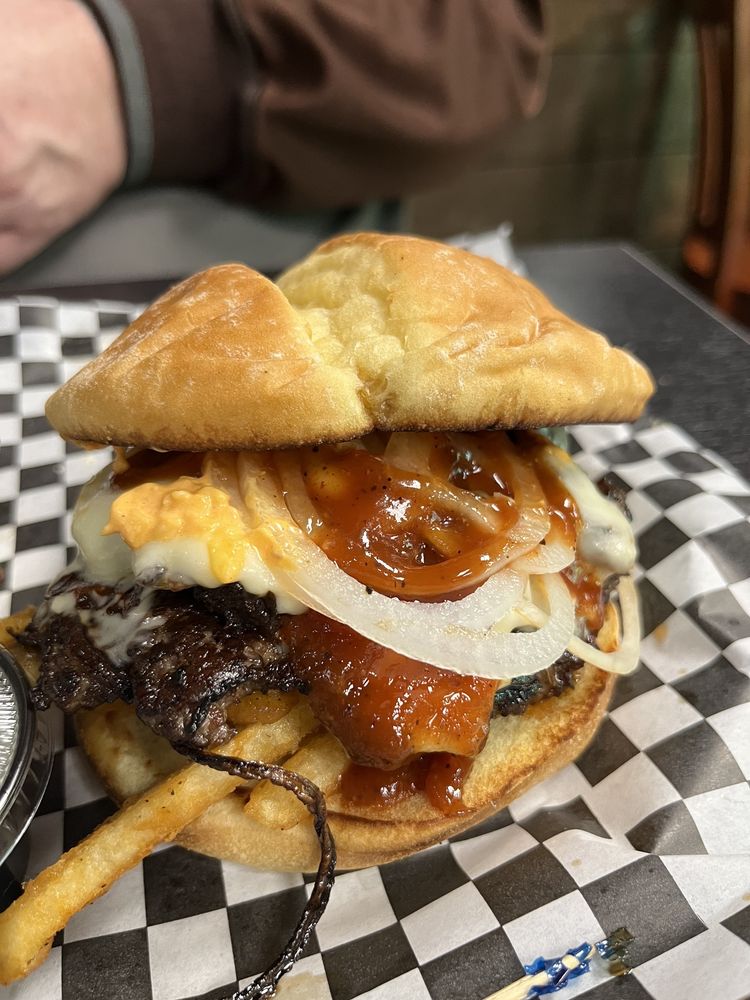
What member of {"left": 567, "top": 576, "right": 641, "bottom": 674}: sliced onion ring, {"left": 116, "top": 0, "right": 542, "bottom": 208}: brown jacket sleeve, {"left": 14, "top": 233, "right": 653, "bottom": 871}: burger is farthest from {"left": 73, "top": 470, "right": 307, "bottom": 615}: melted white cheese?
{"left": 116, "top": 0, "right": 542, "bottom": 208}: brown jacket sleeve

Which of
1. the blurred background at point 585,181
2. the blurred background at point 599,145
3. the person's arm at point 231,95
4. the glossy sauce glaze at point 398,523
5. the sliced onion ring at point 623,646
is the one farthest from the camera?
the blurred background at point 599,145

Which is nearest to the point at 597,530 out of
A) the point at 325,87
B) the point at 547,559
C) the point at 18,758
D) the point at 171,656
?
the point at 547,559

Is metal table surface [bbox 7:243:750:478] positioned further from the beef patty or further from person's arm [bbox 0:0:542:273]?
the beef patty

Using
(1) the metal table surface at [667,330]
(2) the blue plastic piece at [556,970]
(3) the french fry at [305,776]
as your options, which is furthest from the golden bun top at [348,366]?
(1) the metal table surface at [667,330]

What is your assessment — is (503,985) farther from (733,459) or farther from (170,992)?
(733,459)

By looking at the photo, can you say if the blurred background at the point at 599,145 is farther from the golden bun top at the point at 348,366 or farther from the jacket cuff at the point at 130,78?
the golden bun top at the point at 348,366

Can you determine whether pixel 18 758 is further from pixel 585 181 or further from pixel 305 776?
pixel 585 181
